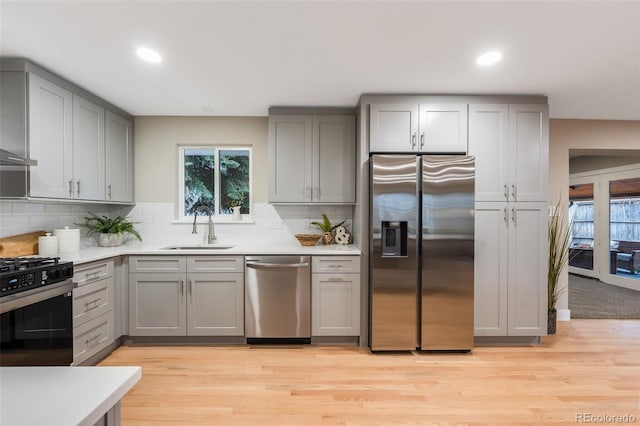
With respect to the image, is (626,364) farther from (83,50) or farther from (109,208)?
(109,208)

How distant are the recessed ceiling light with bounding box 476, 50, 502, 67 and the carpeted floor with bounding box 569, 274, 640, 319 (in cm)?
338

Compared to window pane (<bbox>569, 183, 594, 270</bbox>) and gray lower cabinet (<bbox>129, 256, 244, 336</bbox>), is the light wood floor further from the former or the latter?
window pane (<bbox>569, 183, 594, 270</bbox>)

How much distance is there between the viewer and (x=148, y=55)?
2213 mm

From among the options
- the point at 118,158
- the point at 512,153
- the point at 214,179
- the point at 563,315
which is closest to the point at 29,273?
the point at 118,158

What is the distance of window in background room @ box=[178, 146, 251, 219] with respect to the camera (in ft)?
12.2

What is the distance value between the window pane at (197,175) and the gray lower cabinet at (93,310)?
1.19 meters

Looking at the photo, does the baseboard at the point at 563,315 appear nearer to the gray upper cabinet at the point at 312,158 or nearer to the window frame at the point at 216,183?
the gray upper cabinet at the point at 312,158

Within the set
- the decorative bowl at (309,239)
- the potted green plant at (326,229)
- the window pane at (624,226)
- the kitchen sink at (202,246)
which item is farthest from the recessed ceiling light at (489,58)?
the window pane at (624,226)

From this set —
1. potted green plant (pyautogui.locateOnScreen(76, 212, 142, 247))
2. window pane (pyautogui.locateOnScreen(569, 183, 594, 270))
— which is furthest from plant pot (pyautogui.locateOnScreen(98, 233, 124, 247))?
window pane (pyautogui.locateOnScreen(569, 183, 594, 270))

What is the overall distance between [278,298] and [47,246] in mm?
1981

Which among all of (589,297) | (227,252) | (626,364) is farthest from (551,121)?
(227,252)

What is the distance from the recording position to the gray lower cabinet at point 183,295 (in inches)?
115

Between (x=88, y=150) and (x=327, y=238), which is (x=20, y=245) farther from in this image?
(x=327, y=238)

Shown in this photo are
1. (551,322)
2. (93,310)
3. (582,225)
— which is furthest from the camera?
(582,225)
